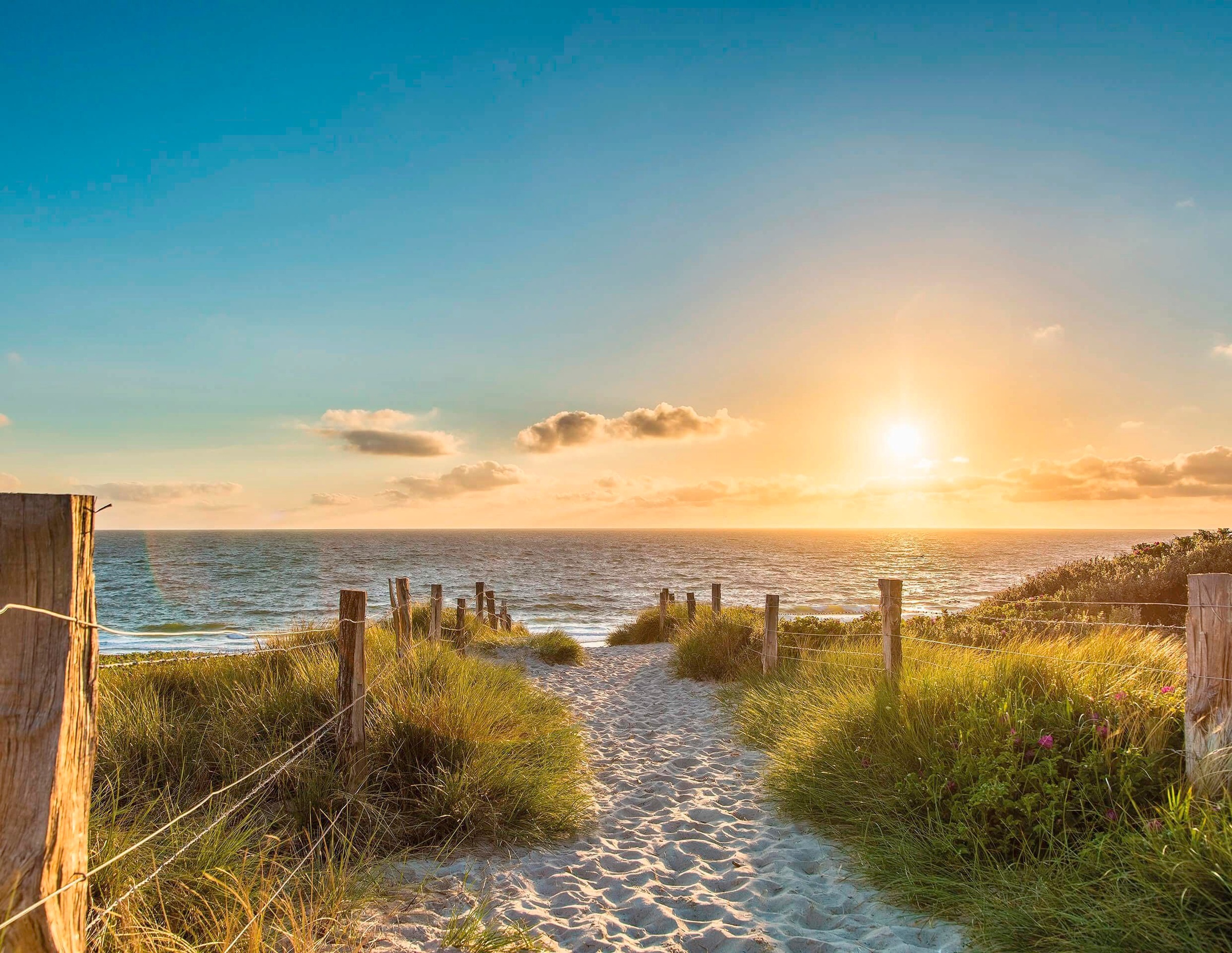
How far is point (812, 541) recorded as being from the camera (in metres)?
148

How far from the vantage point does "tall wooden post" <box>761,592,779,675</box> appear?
1059 cm

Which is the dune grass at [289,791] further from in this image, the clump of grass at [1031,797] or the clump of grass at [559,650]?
the clump of grass at [559,650]

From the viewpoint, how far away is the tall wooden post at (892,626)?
268 inches

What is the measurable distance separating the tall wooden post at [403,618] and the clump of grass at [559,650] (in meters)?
7.93

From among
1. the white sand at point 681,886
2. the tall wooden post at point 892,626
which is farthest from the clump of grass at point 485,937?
the tall wooden post at point 892,626

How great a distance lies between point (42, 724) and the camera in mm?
1869

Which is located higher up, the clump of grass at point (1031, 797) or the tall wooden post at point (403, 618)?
the tall wooden post at point (403, 618)

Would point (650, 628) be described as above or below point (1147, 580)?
below

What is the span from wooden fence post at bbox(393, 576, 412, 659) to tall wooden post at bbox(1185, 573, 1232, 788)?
642 centimetres

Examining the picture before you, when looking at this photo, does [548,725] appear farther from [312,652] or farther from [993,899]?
[993,899]

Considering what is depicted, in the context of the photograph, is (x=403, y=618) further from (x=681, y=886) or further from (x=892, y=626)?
(x=892, y=626)

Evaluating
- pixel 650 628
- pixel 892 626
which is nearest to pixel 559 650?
pixel 650 628

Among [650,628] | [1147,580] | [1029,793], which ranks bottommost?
[650,628]

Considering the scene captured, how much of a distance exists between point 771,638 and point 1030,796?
6.70 metres
